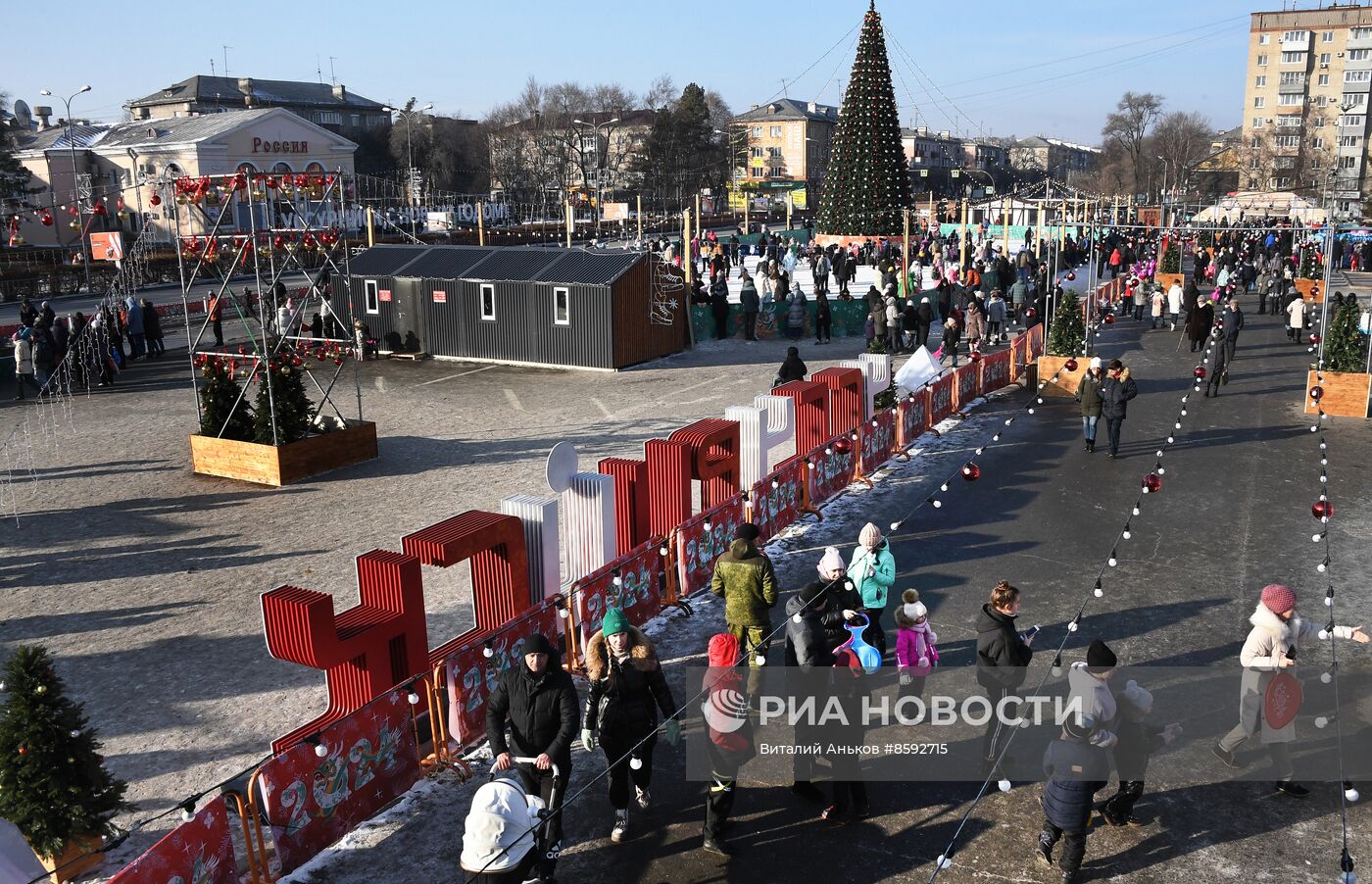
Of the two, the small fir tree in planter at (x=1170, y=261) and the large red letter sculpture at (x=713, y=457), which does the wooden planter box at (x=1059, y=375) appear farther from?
the small fir tree in planter at (x=1170, y=261)

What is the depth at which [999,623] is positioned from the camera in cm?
698

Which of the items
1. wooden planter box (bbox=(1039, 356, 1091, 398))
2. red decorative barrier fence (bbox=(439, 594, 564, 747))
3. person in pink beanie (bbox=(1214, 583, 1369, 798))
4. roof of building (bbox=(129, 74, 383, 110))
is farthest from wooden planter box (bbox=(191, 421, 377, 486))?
roof of building (bbox=(129, 74, 383, 110))

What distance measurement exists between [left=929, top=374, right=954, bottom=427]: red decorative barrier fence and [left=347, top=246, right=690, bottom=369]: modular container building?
8222 mm

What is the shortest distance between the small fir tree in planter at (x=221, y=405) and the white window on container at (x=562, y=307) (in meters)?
9.19

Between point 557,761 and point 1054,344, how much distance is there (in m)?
17.5

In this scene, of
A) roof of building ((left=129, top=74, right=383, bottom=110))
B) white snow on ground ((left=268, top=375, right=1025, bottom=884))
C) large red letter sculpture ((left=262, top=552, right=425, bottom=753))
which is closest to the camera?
white snow on ground ((left=268, top=375, right=1025, bottom=884))

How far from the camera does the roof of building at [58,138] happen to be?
62.5m

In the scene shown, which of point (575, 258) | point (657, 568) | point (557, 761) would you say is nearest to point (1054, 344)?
point (575, 258)

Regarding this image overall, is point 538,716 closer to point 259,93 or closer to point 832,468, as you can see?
point 832,468

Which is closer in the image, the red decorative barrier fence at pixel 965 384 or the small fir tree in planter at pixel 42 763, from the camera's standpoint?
the small fir tree in planter at pixel 42 763

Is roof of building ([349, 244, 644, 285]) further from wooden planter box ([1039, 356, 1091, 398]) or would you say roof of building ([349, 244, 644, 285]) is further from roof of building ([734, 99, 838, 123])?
roof of building ([734, 99, 838, 123])

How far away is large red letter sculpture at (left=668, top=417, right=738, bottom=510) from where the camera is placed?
11578 mm

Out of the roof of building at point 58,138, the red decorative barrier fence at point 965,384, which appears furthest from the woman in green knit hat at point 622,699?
the roof of building at point 58,138

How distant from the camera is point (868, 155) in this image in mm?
49125
